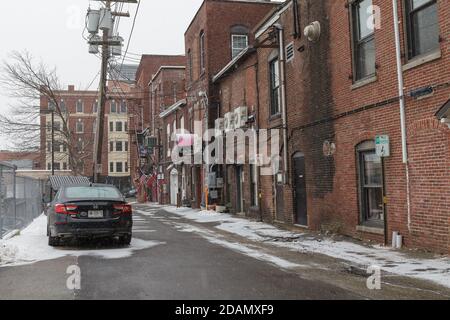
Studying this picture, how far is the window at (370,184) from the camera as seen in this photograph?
11367 mm

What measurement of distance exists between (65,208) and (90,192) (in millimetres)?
1039

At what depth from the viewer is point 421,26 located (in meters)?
9.97

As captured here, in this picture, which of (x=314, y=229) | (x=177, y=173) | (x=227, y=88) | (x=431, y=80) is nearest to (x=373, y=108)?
(x=431, y=80)

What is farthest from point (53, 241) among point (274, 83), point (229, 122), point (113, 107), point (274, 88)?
point (113, 107)

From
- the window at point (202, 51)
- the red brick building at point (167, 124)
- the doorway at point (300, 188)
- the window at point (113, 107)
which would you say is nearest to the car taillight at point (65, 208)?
the doorway at point (300, 188)

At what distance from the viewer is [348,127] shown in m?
12.3

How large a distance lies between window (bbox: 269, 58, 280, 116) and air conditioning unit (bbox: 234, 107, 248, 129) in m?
2.52

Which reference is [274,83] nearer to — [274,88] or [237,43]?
[274,88]

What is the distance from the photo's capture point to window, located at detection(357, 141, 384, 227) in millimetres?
11367

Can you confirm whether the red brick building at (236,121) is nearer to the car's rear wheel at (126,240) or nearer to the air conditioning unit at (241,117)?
the air conditioning unit at (241,117)

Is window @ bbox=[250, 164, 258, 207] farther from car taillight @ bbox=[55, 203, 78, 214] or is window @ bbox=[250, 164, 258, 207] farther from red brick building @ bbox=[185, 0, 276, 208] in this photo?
car taillight @ bbox=[55, 203, 78, 214]

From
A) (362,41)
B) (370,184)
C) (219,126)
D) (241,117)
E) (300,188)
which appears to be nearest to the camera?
(370,184)

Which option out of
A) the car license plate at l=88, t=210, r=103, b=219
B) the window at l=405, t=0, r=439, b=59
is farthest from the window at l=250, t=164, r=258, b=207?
the window at l=405, t=0, r=439, b=59
